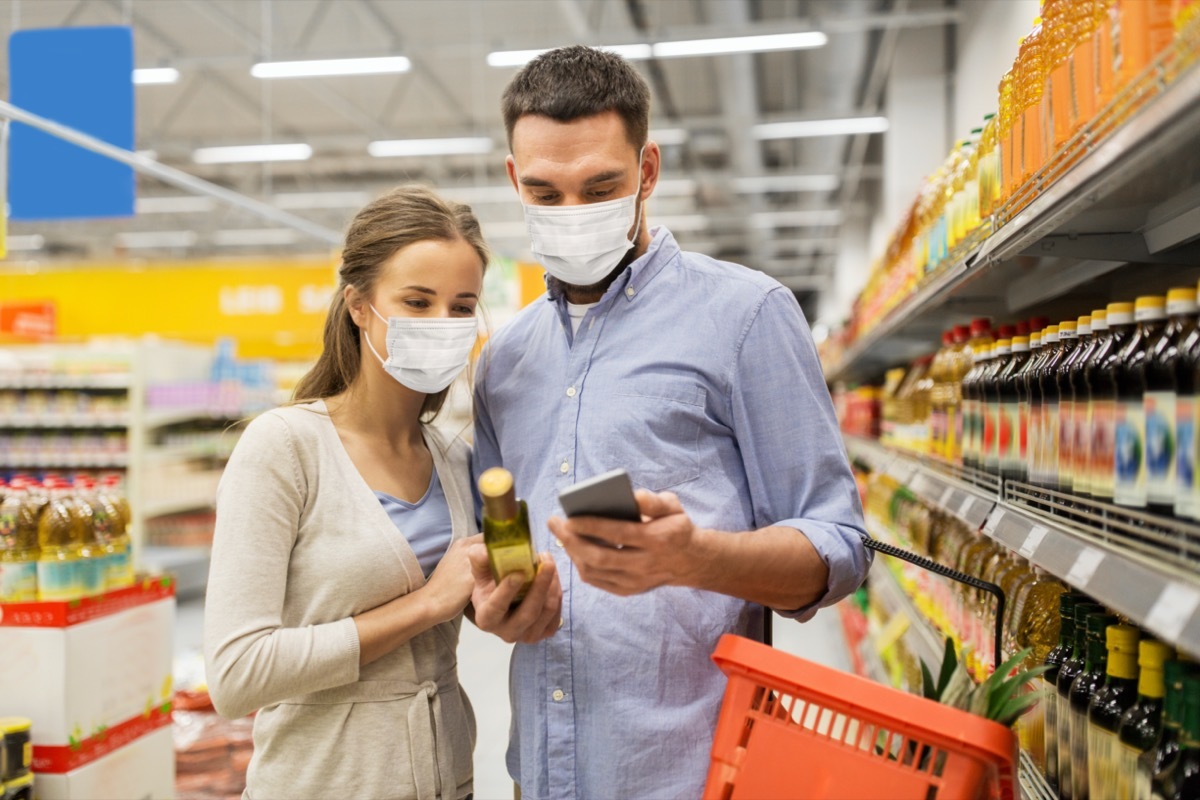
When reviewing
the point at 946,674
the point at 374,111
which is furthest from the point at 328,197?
the point at 946,674

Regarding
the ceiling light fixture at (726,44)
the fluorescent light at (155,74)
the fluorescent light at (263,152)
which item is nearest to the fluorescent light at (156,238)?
the fluorescent light at (263,152)

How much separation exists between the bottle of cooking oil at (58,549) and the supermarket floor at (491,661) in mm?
1796

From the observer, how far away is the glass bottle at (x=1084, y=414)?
159cm

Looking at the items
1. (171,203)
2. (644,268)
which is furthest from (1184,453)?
(171,203)

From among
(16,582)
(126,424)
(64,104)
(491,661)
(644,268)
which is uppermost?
(64,104)

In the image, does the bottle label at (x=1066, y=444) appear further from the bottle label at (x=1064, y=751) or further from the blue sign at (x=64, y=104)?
the blue sign at (x=64, y=104)

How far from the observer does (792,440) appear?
1.60 metres

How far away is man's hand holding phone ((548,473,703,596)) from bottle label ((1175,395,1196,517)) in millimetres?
570

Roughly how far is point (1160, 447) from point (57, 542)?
11.0ft

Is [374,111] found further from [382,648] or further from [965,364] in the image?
[382,648]

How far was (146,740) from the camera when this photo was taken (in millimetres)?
3729

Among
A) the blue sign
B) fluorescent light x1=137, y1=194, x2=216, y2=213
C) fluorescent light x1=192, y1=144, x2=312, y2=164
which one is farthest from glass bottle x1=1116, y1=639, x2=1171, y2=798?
fluorescent light x1=137, y1=194, x2=216, y2=213

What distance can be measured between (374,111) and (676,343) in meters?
15.2

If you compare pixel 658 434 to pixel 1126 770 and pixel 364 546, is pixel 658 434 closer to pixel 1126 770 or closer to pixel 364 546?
pixel 364 546
